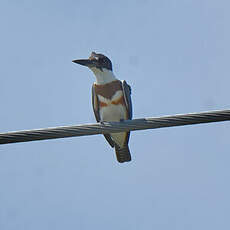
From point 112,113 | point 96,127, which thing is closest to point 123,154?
point 112,113

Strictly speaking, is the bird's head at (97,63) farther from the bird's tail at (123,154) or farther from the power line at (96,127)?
the power line at (96,127)

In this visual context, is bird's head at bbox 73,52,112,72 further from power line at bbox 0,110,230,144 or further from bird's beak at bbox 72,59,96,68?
power line at bbox 0,110,230,144

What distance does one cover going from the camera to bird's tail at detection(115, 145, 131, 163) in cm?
756

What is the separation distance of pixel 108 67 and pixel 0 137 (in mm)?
3452

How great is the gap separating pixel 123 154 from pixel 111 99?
0.73 metres

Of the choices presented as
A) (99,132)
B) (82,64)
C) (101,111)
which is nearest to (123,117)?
(101,111)

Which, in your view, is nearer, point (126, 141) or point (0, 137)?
point (0, 137)

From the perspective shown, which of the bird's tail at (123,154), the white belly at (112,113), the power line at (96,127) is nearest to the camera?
the power line at (96,127)

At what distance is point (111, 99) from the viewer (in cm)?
750

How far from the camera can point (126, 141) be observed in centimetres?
771

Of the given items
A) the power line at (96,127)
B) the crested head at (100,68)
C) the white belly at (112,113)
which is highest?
the crested head at (100,68)

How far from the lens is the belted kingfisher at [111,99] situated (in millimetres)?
7480

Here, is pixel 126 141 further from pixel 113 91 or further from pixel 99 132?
pixel 99 132

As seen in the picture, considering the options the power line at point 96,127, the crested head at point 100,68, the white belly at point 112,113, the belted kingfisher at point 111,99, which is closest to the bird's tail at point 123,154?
the belted kingfisher at point 111,99
